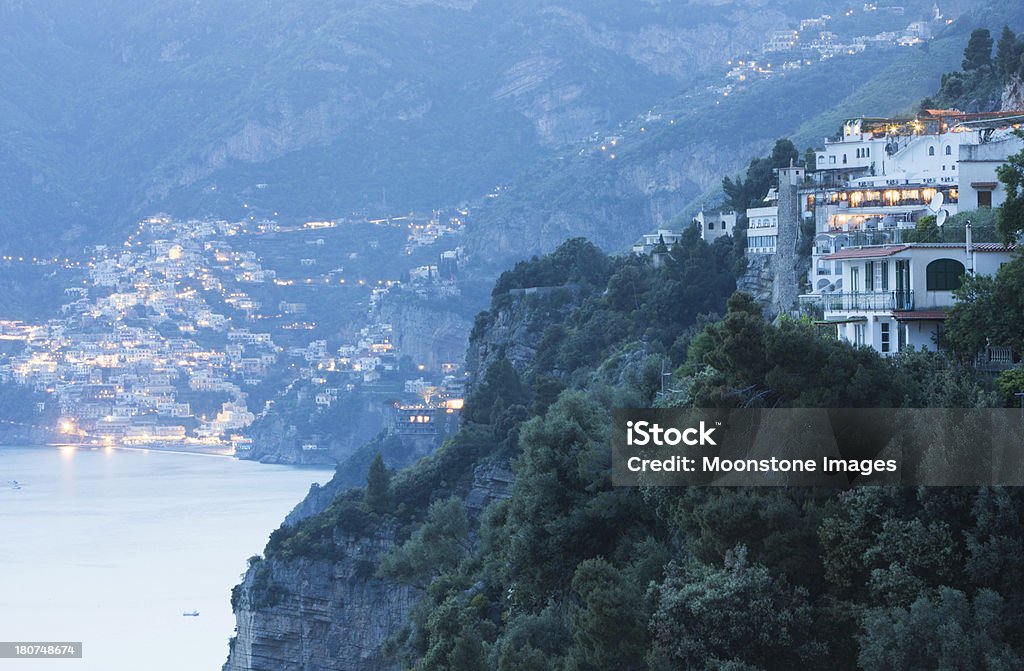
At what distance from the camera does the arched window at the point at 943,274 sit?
2234 centimetres

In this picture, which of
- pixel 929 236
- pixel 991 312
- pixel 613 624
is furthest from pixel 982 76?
pixel 613 624

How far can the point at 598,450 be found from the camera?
2631 cm

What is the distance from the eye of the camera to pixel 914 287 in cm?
2236

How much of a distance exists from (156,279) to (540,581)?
164310mm

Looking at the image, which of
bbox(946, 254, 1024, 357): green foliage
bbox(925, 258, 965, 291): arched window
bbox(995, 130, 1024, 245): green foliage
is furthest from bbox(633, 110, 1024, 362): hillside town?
bbox(946, 254, 1024, 357): green foliage

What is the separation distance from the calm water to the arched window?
37104 millimetres

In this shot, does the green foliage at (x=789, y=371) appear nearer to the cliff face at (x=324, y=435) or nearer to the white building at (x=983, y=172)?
the white building at (x=983, y=172)

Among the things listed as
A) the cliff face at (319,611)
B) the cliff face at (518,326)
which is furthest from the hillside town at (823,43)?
the cliff face at (319,611)

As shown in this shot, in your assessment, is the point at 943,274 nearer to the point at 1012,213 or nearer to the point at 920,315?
the point at 920,315

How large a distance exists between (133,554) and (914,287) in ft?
185

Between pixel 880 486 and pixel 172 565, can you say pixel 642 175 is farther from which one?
pixel 880 486

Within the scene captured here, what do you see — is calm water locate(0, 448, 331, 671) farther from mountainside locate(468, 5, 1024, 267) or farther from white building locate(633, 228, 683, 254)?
mountainside locate(468, 5, 1024, 267)

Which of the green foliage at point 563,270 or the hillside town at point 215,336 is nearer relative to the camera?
the green foliage at point 563,270

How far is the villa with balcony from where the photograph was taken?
2222cm
